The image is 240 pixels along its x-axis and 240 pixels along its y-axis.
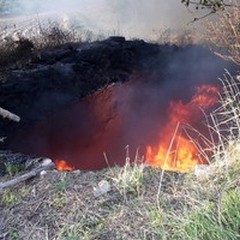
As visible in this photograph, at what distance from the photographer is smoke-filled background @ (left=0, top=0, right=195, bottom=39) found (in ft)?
49.6

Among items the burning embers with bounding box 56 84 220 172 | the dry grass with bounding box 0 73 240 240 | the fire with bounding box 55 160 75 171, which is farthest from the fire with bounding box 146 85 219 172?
the dry grass with bounding box 0 73 240 240

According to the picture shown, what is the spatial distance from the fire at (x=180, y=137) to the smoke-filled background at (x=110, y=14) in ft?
21.1

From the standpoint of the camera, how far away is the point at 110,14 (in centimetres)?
1670

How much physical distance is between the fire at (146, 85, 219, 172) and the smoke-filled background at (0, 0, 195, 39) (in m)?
6.43

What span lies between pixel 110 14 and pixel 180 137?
10.4m

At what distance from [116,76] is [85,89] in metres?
1.09

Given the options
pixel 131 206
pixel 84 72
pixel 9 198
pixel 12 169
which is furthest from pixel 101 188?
pixel 84 72

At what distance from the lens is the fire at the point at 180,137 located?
6.13 metres

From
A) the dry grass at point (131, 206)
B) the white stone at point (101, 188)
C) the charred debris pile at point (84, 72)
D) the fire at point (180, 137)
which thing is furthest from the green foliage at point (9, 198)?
the charred debris pile at point (84, 72)

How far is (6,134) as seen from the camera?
24.6 ft

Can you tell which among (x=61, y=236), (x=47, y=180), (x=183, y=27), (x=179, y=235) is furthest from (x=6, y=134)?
(x=183, y=27)

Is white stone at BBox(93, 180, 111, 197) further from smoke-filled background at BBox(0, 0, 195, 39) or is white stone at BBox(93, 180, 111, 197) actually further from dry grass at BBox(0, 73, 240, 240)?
smoke-filled background at BBox(0, 0, 195, 39)

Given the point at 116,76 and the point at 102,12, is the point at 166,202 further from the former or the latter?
the point at 102,12

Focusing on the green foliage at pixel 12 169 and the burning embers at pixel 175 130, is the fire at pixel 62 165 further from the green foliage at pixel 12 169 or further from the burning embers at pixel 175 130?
the green foliage at pixel 12 169
